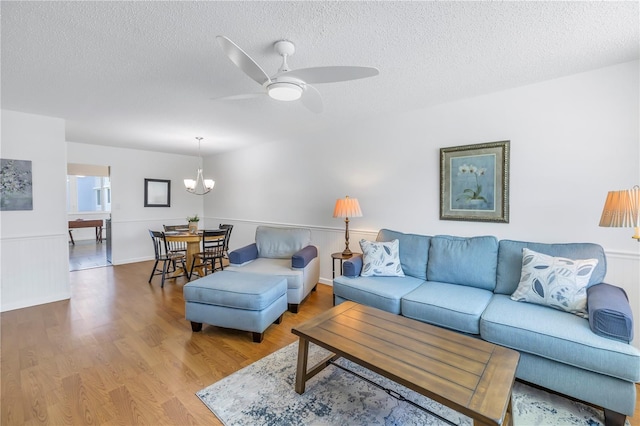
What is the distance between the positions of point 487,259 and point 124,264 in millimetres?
6254

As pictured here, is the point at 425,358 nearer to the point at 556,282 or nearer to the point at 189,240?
the point at 556,282

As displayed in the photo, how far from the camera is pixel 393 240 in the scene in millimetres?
3217

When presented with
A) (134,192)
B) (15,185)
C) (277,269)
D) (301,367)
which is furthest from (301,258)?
(134,192)

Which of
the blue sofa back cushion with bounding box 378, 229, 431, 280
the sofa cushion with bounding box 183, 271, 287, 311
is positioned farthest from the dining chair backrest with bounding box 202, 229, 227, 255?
the blue sofa back cushion with bounding box 378, 229, 431, 280

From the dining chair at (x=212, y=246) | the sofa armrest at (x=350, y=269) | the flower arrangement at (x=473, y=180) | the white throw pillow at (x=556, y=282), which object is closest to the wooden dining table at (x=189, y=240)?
the dining chair at (x=212, y=246)

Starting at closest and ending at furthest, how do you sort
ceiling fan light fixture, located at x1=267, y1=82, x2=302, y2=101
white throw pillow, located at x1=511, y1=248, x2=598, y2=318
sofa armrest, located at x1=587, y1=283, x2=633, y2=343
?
sofa armrest, located at x1=587, y1=283, x2=633, y2=343
ceiling fan light fixture, located at x1=267, y1=82, x2=302, y2=101
white throw pillow, located at x1=511, y1=248, x2=598, y2=318

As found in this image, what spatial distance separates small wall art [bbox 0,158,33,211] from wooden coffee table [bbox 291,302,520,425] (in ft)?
12.8

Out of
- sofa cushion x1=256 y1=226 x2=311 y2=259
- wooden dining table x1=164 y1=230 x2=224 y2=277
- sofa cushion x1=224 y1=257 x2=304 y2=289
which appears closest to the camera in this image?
sofa cushion x1=224 y1=257 x2=304 y2=289

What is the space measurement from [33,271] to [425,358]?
4611 mm

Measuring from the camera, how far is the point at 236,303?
2570mm

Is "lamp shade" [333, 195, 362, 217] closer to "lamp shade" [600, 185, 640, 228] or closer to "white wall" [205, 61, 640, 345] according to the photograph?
"white wall" [205, 61, 640, 345]

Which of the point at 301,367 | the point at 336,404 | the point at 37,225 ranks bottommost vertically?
the point at 336,404

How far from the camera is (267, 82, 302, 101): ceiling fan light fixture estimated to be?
1753 mm

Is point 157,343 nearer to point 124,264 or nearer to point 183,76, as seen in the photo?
point 183,76
